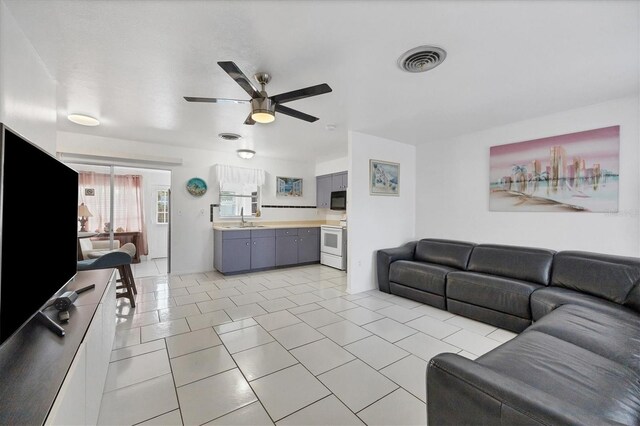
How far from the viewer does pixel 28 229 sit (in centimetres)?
115

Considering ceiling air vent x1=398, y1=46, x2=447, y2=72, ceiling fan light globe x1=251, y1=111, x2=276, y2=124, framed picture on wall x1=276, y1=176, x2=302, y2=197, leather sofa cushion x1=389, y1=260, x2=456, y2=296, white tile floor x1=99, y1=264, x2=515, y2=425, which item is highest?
ceiling air vent x1=398, y1=46, x2=447, y2=72

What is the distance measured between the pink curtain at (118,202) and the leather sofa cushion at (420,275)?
487 cm

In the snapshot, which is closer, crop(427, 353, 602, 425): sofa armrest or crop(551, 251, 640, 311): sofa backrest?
crop(427, 353, 602, 425): sofa armrest

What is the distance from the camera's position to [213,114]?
10.5 ft

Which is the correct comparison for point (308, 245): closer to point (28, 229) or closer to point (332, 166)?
point (332, 166)

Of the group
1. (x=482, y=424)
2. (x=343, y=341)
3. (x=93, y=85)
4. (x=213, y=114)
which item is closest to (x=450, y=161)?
(x=343, y=341)

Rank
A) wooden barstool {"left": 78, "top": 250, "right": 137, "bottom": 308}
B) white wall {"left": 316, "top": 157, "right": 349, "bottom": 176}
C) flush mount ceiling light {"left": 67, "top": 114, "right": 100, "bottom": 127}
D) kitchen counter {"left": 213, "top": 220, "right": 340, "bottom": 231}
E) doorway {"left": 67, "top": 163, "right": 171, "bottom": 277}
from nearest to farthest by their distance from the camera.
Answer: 1. wooden barstool {"left": 78, "top": 250, "right": 137, "bottom": 308}
2. flush mount ceiling light {"left": 67, "top": 114, "right": 100, "bottom": 127}
3. doorway {"left": 67, "top": 163, "right": 171, "bottom": 277}
4. kitchen counter {"left": 213, "top": 220, "right": 340, "bottom": 231}
5. white wall {"left": 316, "top": 157, "right": 349, "bottom": 176}

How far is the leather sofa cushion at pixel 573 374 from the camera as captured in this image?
112cm

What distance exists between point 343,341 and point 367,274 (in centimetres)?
169

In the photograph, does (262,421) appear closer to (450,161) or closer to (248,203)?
(450,161)

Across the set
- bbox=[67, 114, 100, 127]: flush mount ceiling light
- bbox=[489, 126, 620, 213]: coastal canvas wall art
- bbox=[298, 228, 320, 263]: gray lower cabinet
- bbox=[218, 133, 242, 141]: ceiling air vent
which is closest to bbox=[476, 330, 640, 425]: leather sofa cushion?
bbox=[489, 126, 620, 213]: coastal canvas wall art

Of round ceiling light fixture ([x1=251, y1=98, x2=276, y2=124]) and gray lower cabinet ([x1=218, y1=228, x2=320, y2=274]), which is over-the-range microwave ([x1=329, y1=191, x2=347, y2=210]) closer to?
gray lower cabinet ([x1=218, y1=228, x2=320, y2=274])

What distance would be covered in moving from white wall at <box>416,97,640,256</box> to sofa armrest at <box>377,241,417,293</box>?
669 millimetres

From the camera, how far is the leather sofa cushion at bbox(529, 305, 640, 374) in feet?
4.93
